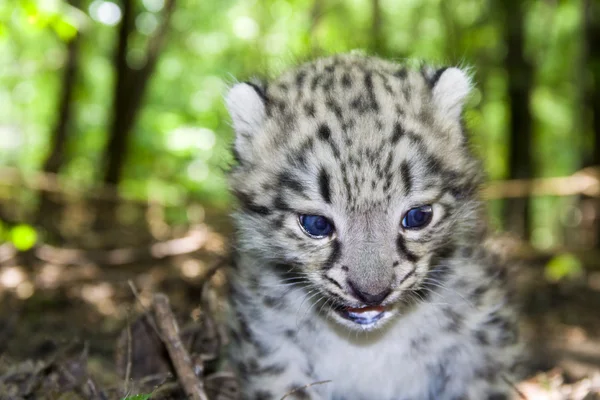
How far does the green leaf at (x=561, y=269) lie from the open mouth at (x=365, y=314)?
572 centimetres

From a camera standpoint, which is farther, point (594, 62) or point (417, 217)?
point (594, 62)

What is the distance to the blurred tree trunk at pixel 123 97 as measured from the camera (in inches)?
448

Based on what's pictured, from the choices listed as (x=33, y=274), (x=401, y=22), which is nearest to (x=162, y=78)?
(x=401, y=22)

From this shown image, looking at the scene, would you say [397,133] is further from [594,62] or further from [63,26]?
[594,62]

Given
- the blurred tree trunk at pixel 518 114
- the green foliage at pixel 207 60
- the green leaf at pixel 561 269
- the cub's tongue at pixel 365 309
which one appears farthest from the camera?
the green foliage at pixel 207 60

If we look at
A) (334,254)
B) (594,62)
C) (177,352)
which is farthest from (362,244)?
(594,62)

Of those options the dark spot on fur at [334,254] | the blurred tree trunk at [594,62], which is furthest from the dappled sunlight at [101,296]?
the blurred tree trunk at [594,62]

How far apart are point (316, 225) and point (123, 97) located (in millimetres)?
9724

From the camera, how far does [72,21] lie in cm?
596

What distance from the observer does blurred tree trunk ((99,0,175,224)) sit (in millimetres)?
11367

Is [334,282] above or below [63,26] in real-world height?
below

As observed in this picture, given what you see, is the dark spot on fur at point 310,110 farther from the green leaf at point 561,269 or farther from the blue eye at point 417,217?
the green leaf at point 561,269

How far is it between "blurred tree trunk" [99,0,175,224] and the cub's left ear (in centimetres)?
813

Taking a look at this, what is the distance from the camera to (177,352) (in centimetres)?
358
